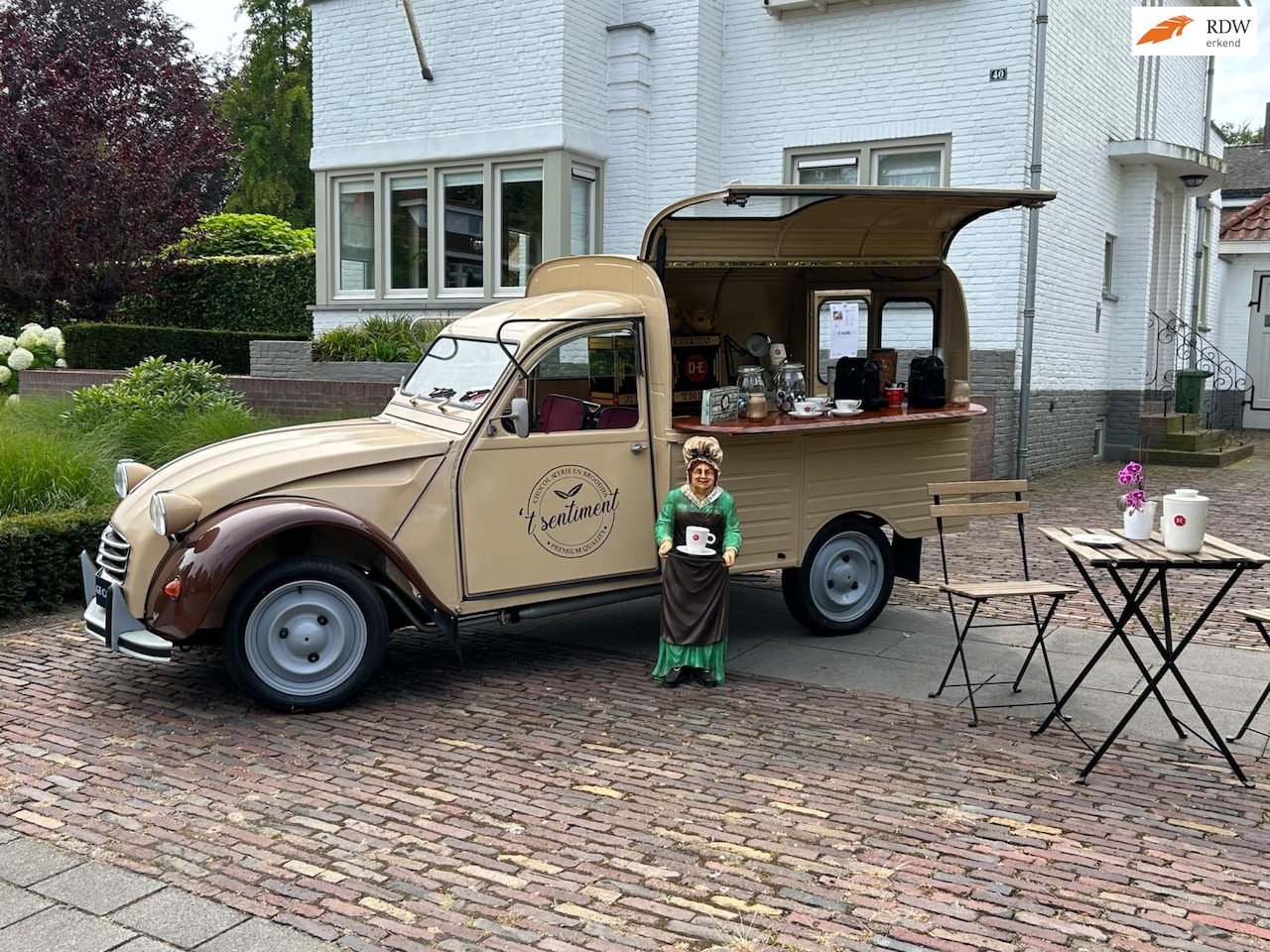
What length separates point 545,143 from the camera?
46.6 ft

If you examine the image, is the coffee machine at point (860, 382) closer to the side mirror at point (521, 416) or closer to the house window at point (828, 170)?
the side mirror at point (521, 416)

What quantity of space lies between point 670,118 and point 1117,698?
1072cm

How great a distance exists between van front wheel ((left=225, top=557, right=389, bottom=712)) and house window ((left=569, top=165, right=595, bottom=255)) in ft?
31.4

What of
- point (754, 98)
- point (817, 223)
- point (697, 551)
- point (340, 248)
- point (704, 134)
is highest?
point (754, 98)

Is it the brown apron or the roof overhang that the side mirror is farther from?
the roof overhang

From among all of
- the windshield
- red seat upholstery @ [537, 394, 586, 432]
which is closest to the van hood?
the windshield

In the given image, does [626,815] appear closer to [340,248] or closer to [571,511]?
[571,511]

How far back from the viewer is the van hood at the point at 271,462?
572cm

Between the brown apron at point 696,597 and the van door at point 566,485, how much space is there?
450 millimetres

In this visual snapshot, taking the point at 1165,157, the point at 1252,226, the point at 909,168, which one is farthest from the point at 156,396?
the point at 1252,226

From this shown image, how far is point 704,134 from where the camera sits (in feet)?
49.1

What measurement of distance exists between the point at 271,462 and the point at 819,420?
324 centimetres

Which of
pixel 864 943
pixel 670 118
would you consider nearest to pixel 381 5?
pixel 670 118

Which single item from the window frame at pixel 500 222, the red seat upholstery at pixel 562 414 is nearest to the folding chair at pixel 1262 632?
the red seat upholstery at pixel 562 414
